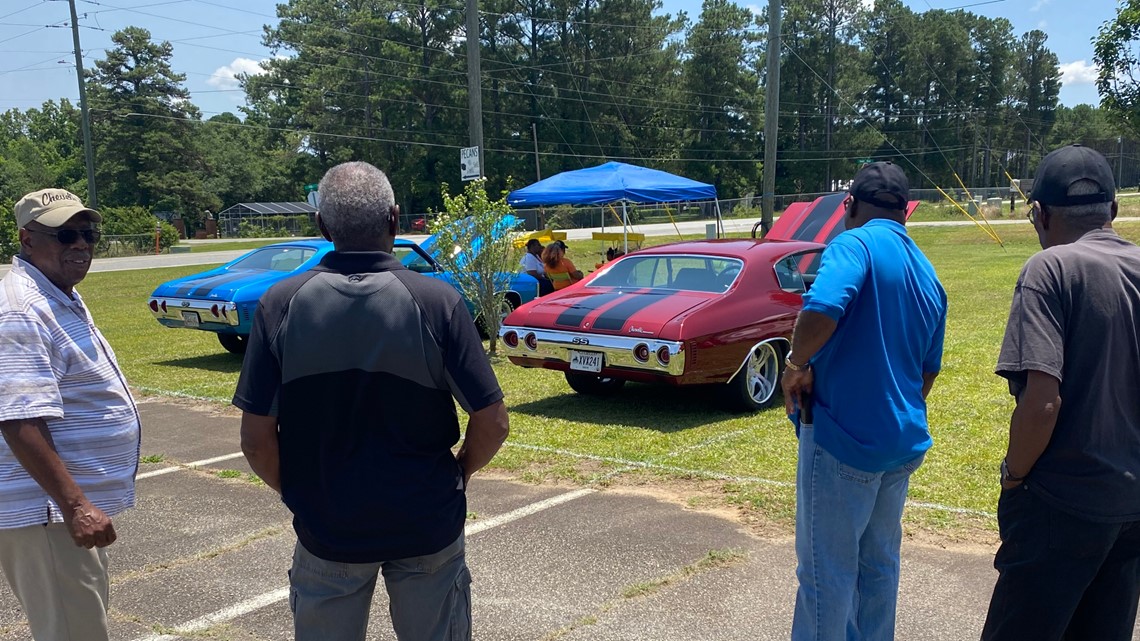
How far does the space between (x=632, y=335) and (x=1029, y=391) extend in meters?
4.78

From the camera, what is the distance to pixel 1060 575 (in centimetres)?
254

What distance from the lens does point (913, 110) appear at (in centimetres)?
8762

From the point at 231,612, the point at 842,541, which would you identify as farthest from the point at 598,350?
the point at 842,541

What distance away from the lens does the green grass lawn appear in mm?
5547

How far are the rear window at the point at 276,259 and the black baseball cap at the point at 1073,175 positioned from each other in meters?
9.76

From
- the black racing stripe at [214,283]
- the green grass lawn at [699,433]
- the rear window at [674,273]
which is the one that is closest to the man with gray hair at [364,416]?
the green grass lawn at [699,433]

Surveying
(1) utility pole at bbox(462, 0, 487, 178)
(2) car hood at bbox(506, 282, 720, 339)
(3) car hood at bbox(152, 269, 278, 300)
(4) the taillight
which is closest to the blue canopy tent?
(1) utility pole at bbox(462, 0, 487, 178)

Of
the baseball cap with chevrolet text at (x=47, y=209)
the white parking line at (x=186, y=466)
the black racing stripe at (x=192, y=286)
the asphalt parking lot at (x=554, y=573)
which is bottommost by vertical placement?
the white parking line at (x=186, y=466)

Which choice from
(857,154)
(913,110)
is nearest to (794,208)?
(857,154)

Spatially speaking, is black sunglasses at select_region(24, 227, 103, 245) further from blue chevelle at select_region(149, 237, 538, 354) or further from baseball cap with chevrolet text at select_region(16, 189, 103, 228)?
blue chevelle at select_region(149, 237, 538, 354)

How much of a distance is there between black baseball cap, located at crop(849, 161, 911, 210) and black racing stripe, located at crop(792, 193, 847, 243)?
14800 millimetres

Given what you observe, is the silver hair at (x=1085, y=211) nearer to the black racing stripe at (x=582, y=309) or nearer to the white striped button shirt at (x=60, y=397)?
the white striped button shirt at (x=60, y=397)

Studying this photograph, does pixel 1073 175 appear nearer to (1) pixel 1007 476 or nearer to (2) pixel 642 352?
(1) pixel 1007 476

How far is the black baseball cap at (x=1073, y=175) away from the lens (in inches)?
104
